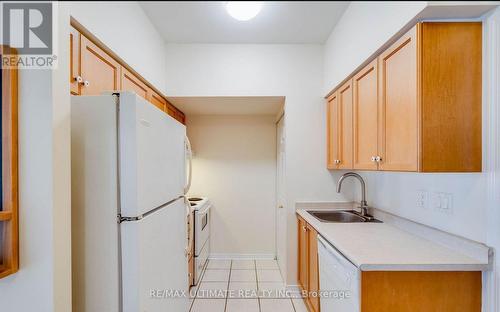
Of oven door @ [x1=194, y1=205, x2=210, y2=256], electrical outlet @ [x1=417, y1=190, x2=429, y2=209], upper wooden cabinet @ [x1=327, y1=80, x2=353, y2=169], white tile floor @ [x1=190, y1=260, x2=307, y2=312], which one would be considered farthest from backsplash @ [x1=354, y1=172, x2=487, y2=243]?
oven door @ [x1=194, y1=205, x2=210, y2=256]

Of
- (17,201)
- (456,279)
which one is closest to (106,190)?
(17,201)

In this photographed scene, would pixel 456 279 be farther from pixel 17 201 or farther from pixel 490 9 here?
pixel 17 201

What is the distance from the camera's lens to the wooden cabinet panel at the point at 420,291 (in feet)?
3.77

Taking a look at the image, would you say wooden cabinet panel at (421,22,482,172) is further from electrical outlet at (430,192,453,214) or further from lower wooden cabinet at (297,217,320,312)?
lower wooden cabinet at (297,217,320,312)

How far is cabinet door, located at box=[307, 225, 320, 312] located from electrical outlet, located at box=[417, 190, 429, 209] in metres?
0.69

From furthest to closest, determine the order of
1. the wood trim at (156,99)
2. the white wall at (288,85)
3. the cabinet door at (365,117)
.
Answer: the white wall at (288,85) < the wood trim at (156,99) < the cabinet door at (365,117)

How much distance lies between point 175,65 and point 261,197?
1.94 m

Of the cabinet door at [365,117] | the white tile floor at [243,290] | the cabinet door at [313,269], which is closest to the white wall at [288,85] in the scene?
the white tile floor at [243,290]

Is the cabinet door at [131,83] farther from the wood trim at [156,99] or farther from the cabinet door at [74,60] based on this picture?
the cabinet door at [74,60]

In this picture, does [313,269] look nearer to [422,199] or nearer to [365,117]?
[422,199]

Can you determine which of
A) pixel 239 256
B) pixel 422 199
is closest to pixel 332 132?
pixel 422 199

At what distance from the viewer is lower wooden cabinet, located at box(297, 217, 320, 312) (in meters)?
1.84

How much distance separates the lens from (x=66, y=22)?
3.09 ft

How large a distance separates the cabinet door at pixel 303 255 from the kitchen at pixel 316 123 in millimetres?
22
